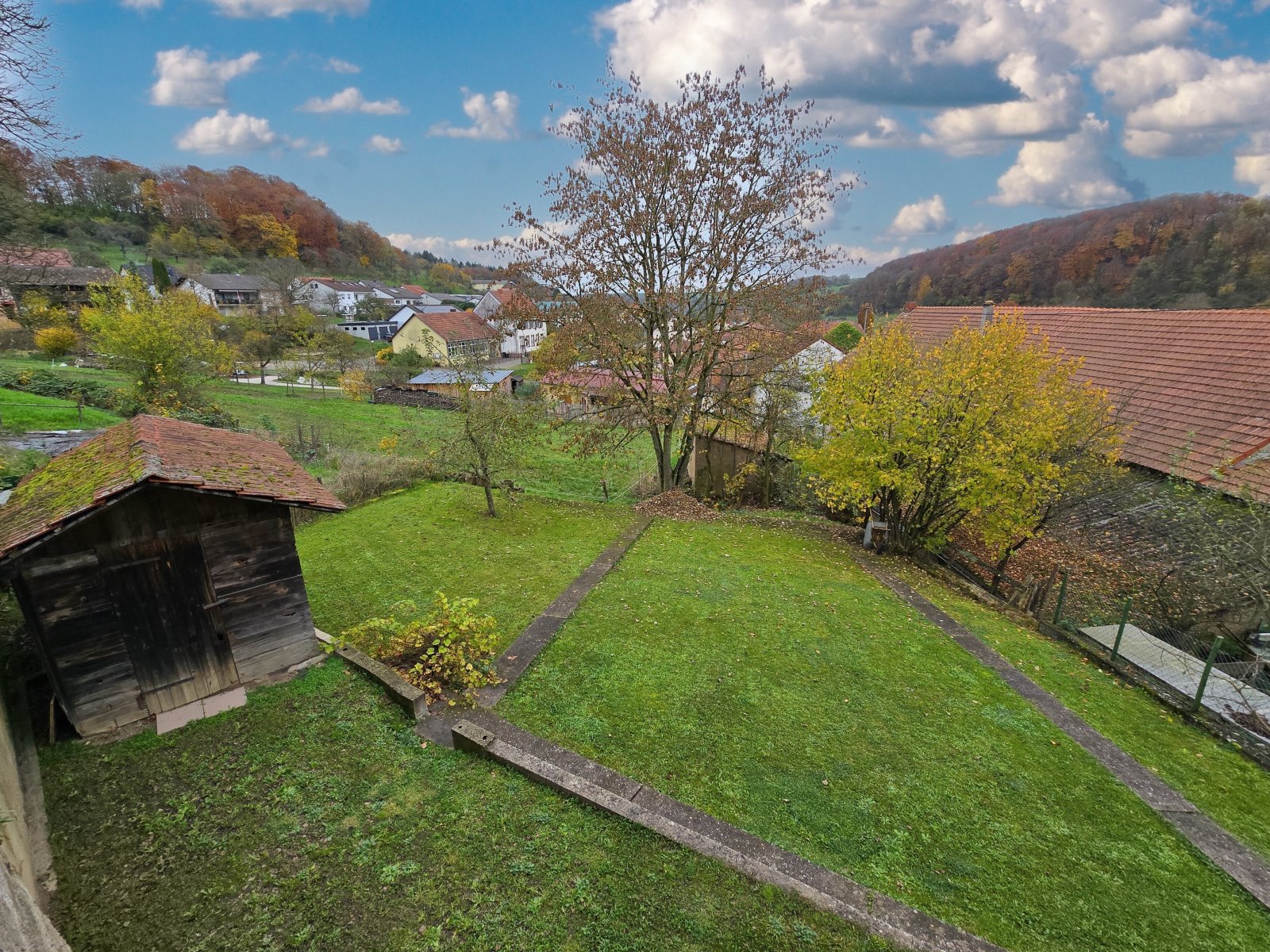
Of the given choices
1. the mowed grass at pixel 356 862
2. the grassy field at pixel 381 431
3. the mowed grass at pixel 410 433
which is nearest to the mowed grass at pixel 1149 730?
the mowed grass at pixel 356 862

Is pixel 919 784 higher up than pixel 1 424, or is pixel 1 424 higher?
pixel 1 424

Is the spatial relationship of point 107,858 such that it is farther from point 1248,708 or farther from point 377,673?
point 1248,708

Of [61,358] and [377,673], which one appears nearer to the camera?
[377,673]

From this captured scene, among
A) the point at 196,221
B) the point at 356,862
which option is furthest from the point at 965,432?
the point at 196,221

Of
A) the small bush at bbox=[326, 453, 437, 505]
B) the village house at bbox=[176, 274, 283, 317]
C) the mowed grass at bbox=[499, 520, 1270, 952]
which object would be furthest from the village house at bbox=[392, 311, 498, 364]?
the mowed grass at bbox=[499, 520, 1270, 952]

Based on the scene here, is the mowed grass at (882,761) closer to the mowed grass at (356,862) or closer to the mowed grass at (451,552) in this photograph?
the mowed grass at (356,862)

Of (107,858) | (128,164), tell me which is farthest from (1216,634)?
(128,164)
